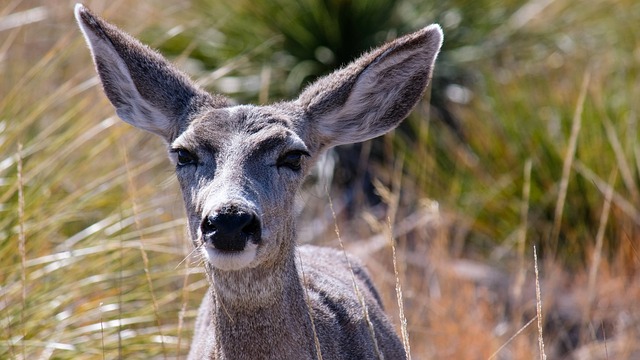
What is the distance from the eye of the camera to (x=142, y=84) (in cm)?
502

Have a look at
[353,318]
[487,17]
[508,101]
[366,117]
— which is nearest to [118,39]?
[366,117]

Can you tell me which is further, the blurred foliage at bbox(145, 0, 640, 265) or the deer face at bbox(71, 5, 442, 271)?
the blurred foliage at bbox(145, 0, 640, 265)

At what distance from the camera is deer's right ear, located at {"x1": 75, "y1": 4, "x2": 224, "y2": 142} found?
4.94 metres

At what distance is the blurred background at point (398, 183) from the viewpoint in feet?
20.1

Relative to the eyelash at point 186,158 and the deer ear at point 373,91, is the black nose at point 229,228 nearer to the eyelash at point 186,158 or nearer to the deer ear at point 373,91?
the eyelash at point 186,158

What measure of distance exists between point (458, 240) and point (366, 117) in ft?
12.7

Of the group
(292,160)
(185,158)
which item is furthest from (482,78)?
(185,158)

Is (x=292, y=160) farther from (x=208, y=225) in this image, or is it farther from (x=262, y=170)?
(x=208, y=225)

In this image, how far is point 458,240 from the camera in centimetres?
895

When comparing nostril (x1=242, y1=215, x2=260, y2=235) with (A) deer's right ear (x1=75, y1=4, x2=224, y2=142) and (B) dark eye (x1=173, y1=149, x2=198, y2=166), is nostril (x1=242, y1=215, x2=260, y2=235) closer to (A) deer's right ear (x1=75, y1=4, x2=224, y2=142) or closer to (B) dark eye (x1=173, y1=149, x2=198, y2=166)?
(B) dark eye (x1=173, y1=149, x2=198, y2=166)

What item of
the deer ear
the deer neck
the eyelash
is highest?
the deer ear

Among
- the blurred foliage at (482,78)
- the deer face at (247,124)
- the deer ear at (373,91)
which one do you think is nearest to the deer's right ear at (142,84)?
the deer face at (247,124)

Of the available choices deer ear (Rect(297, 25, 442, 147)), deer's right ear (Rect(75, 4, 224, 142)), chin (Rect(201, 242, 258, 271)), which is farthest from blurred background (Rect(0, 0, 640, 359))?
chin (Rect(201, 242, 258, 271))

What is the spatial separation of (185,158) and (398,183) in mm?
3446
